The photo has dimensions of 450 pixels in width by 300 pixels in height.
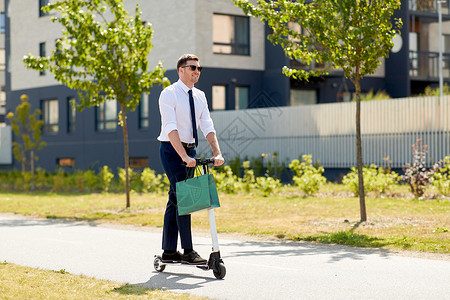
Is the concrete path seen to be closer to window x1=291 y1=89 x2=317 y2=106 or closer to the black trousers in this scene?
the black trousers

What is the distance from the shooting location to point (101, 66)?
16.8 metres

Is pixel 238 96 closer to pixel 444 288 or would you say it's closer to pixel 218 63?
pixel 218 63

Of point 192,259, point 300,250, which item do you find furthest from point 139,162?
point 192,259

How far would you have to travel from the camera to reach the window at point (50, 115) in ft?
121

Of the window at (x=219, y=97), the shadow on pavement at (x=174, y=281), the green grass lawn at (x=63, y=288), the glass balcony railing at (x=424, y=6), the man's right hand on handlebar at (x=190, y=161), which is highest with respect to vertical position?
the glass balcony railing at (x=424, y=6)

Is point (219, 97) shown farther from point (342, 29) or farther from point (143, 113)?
point (342, 29)

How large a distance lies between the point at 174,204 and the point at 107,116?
87.5ft

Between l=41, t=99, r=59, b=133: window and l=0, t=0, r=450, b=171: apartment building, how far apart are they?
5.99ft

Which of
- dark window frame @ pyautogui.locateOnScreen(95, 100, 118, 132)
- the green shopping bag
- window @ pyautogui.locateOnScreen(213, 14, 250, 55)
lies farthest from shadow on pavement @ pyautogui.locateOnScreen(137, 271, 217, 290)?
dark window frame @ pyautogui.locateOnScreen(95, 100, 118, 132)

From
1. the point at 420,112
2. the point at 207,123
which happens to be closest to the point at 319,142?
the point at 420,112

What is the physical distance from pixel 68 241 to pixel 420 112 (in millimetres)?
14458

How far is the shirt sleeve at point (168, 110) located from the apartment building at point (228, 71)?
2242cm

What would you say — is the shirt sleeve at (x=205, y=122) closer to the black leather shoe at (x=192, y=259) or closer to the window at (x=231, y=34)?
the black leather shoe at (x=192, y=259)

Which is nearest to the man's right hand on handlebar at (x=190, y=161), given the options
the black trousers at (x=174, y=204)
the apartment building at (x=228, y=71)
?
the black trousers at (x=174, y=204)
